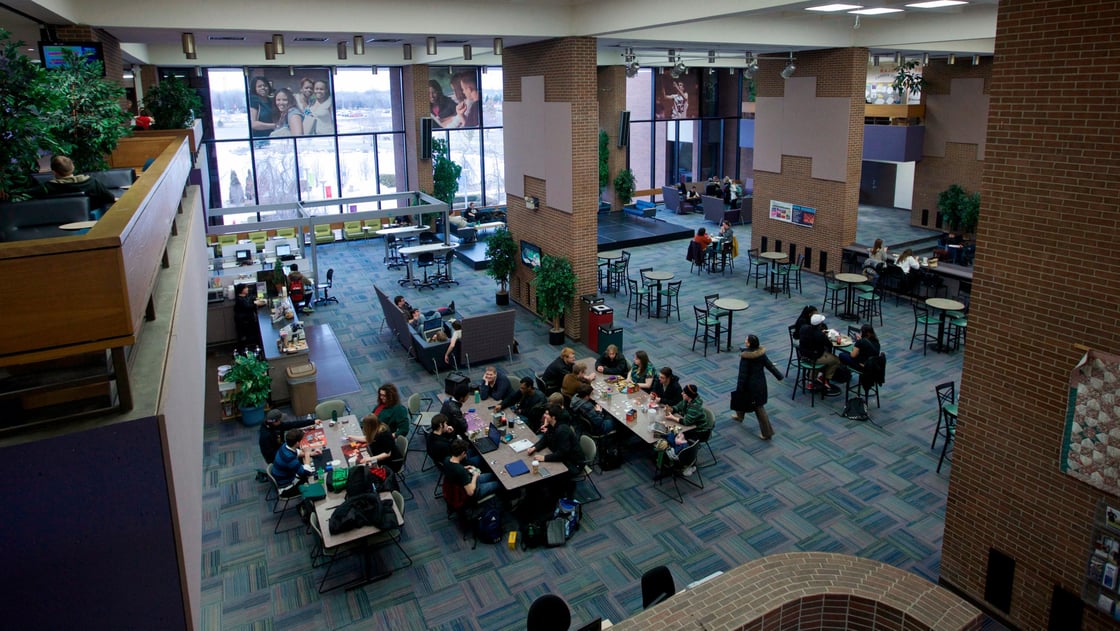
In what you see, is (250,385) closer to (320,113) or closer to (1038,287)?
(1038,287)

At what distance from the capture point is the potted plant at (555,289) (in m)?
13.3

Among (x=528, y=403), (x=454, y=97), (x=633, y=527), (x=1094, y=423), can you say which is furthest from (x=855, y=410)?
(x=454, y=97)

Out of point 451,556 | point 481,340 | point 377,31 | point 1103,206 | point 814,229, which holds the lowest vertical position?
point 451,556

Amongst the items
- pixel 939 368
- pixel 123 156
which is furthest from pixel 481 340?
pixel 939 368

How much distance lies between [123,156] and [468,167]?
58.5 ft

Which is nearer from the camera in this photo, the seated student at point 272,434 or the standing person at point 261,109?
the seated student at point 272,434

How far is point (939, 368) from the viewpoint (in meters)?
12.3

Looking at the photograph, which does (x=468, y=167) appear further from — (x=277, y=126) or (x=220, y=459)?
(x=220, y=459)

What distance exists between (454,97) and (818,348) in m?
16.2

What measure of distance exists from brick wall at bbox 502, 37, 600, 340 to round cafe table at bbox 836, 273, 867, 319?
4.79 m

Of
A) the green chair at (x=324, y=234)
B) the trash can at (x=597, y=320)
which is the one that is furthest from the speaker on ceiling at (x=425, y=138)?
the trash can at (x=597, y=320)

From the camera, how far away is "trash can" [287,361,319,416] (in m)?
10.7

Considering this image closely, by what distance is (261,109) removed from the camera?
70.5 ft

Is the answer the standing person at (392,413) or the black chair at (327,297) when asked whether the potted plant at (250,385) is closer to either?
the standing person at (392,413)
